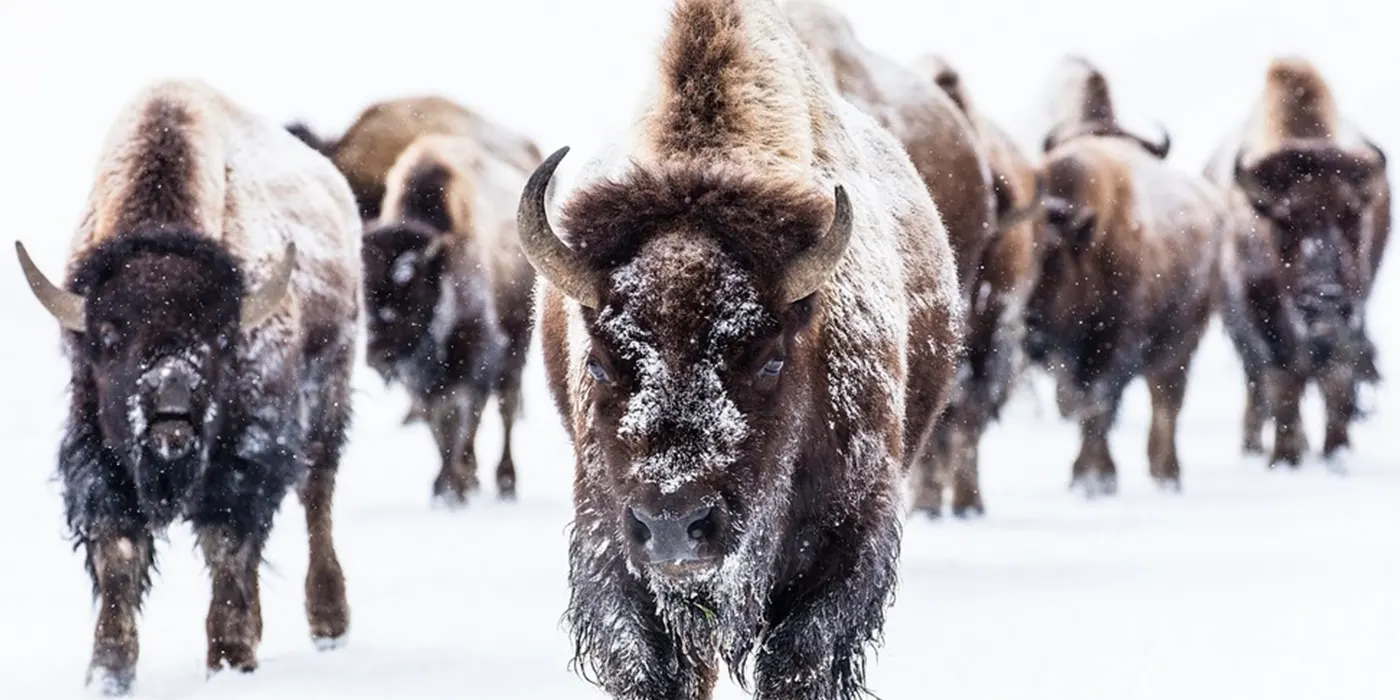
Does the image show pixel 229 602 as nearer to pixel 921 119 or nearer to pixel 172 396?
pixel 172 396

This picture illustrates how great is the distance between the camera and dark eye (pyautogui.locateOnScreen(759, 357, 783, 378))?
450 centimetres

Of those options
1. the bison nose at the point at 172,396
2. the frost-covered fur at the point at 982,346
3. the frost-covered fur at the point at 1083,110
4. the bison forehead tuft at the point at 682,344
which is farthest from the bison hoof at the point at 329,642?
the frost-covered fur at the point at 1083,110

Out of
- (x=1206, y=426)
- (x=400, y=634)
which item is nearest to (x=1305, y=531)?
(x=400, y=634)

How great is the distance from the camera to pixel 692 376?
4.39 metres

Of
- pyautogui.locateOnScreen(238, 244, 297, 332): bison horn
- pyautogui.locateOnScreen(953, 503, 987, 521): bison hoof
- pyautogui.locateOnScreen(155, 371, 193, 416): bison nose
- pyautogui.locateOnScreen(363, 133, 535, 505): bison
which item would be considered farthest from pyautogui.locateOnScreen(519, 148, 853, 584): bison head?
pyautogui.locateOnScreen(363, 133, 535, 505): bison

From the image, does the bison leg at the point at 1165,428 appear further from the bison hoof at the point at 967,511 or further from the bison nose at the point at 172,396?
the bison nose at the point at 172,396

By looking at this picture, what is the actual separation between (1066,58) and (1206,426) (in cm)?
434

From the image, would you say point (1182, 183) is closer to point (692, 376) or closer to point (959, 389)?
point (959, 389)

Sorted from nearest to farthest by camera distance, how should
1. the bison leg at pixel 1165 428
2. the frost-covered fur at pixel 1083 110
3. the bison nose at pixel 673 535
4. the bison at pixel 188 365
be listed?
the bison nose at pixel 673 535 → the bison at pixel 188 365 → the bison leg at pixel 1165 428 → the frost-covered fur at pixel 1083 110

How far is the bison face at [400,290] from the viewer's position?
505 inches

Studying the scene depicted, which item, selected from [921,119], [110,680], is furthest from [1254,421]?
[110,680]

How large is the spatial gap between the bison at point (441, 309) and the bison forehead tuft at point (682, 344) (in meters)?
8.25

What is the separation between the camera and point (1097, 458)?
1270 centimetres

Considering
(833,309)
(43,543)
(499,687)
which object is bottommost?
(43,543)
